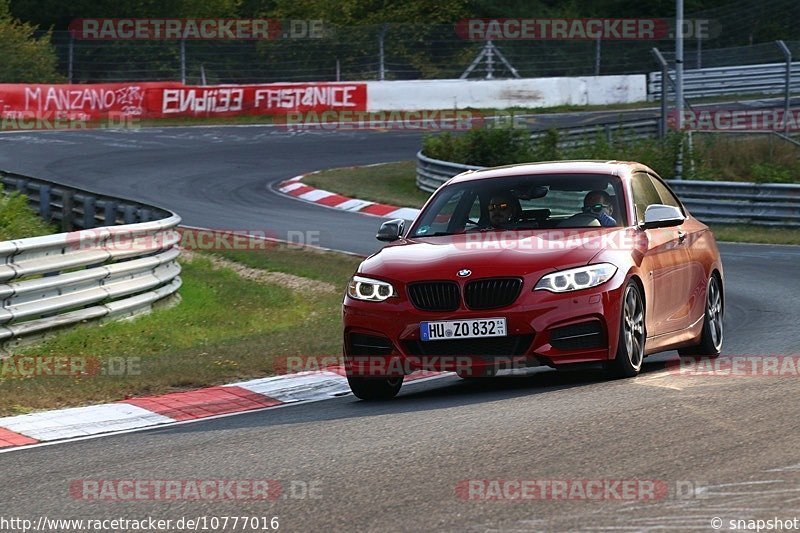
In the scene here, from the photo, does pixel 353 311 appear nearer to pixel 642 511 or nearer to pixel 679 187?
pixel 642 511

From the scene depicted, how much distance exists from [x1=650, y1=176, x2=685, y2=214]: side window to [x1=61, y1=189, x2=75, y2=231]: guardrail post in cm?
1025

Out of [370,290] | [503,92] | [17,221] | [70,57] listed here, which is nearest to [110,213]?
[17,221]

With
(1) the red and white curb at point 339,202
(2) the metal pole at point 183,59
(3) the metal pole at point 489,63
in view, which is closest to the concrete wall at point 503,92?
(3) the metal pole at point 489,63

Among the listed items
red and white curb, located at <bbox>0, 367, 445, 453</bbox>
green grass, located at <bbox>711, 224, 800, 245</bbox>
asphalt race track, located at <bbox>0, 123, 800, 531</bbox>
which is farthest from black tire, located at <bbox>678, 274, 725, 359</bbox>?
green grass, located at <bbox>711, 224, 800, 245</bbox>

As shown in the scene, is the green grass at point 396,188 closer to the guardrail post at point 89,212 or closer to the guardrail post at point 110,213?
the guardrail post at point 89,212

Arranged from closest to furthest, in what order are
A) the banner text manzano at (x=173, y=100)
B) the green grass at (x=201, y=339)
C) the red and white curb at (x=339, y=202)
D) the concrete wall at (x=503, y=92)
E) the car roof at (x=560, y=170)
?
the green grass at (x=201, y=339)
the car roof at (x=560, y=170)
the red and white curb at (x=339, y=202)
the banner text manzano at (x=173, y=100)
the concrete wall at (x=503, y=92)

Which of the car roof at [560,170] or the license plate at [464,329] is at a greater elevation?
the car roof at [560,170]

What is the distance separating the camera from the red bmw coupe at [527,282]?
859cm

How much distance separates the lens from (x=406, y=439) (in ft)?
23.7

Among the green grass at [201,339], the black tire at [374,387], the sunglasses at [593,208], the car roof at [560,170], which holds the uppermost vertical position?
the car roof at [560,170]

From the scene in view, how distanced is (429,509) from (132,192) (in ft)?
72.1

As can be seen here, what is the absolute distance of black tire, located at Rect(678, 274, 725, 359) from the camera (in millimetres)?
10414

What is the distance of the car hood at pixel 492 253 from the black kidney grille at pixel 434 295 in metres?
0.05

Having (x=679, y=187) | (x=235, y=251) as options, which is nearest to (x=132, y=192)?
(x=235, y=251)
